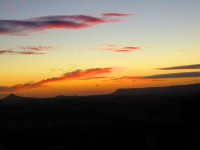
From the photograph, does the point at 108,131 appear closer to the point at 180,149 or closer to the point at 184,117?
the point at 184,117

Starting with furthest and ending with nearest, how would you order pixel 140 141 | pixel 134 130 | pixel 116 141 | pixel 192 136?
1. pixel 134 130
2. pixel 116 141
3. pixel 140 141
4. pixel 192 136

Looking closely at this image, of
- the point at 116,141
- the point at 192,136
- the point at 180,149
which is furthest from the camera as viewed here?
the point at 116,141

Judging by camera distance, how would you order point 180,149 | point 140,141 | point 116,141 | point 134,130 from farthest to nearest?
point 134,130 → point 116,141 → point 140,141 → point 180,149

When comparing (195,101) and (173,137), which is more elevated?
(195,101)

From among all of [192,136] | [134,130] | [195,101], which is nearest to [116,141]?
[134,130]

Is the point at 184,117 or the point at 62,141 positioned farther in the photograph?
the point at 184,117

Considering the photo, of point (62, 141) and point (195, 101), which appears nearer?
point (62, 141)

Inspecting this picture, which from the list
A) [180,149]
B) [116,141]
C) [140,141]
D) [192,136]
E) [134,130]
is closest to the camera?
[180,149]

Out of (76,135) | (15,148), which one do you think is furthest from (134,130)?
(15,148)

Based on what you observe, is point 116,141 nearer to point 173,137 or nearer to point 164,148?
point 173,137
